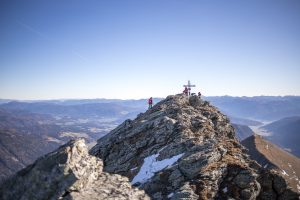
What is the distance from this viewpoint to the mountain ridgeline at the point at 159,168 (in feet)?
70.7

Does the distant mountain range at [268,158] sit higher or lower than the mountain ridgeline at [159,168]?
lower

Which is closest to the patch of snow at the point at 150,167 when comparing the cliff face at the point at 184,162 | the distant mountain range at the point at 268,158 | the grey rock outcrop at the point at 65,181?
the cliff face at the point at 184,162

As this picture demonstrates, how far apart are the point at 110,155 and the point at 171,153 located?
1150cm

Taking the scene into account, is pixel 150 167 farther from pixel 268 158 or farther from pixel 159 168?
pixel 268 158

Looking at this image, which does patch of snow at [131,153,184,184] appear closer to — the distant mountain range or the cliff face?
the cliff face

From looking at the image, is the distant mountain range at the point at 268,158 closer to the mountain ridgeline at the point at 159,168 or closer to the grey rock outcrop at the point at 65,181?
the mountain ridgeline at the point at 159,168

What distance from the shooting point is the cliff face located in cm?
2858

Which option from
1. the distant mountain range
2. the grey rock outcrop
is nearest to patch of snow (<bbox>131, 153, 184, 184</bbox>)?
the grey rock outcrop

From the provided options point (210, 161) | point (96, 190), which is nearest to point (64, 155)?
point (96, 190)

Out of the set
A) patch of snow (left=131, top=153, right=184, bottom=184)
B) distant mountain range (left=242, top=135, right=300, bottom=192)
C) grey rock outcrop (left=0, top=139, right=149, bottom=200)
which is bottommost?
distant mountain range (left=242, top=135, right=300, bottom=192)

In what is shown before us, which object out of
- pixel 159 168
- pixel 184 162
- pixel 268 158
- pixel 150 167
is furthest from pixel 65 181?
pixel 268 158

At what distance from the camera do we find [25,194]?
21.0m

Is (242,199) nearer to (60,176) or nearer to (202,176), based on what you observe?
(202,176)

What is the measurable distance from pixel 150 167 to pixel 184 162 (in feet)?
17.3
